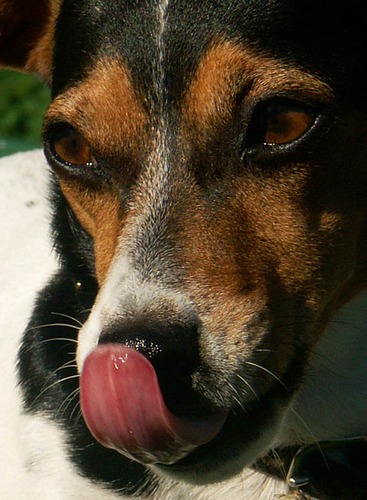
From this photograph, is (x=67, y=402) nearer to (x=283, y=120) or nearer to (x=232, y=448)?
(x=232, y=448)

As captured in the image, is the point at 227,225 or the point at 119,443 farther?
the point at 227,225

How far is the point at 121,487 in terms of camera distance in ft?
9.66

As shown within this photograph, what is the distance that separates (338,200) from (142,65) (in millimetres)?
521

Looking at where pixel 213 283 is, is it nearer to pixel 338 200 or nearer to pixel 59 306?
pixel 338 200

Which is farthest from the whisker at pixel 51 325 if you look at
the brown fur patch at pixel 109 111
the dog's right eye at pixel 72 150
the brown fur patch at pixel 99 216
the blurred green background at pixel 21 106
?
the blurred green background at pixel 21 106

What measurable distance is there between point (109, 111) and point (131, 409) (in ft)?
2.27

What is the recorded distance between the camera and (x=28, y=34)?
3041 millimetres

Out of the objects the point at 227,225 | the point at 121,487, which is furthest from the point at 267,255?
the point at 121,487

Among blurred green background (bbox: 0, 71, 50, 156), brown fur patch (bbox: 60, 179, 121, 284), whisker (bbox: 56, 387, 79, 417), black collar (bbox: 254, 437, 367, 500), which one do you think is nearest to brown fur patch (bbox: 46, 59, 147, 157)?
brown fur patch (bbox: 60, 179, 121, 284)

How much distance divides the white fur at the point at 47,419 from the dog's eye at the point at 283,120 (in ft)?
1.66

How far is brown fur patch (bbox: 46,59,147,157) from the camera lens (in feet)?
8.24

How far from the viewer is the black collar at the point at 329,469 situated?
280cm

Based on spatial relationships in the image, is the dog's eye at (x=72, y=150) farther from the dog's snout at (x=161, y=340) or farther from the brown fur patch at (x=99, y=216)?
the dog's snout at (x=161, y=340)

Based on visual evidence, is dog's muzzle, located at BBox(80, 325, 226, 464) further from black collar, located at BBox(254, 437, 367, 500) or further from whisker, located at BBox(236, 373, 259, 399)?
black collar, located at BBox(254, 437, 367, 500)
